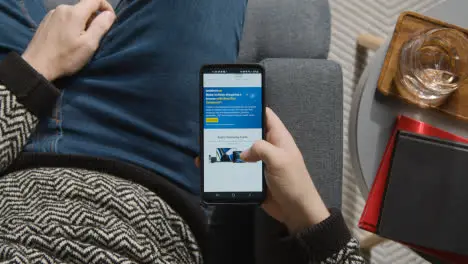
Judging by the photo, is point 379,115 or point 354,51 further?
point 354,51

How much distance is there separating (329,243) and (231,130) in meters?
0.20

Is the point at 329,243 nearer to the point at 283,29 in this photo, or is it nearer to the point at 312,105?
the point at 312,105

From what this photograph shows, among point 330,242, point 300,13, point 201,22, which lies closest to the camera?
point 330,242

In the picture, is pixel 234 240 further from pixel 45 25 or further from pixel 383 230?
pixel 45 25

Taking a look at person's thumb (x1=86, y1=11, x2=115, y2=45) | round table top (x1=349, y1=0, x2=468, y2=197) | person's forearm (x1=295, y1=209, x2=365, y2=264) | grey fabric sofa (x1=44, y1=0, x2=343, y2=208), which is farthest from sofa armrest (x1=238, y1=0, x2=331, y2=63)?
person's forearm (x1=295, y1=209, x2=365, y2=264)

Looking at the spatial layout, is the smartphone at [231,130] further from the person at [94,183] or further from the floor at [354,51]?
the floor at [354,51]

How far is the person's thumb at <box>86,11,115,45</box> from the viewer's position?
2.38 feet

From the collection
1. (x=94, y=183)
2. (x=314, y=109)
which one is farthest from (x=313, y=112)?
(x=94, y=183)

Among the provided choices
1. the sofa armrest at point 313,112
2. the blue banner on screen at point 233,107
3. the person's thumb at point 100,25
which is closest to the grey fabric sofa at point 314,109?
the sofa armrest at point 313,112

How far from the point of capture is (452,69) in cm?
73

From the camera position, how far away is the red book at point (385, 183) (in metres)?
0.72

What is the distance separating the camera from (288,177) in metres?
0.62

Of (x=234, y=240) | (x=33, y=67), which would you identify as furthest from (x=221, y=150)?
(x=33, y=67)

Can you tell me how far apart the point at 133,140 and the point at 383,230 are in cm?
40
